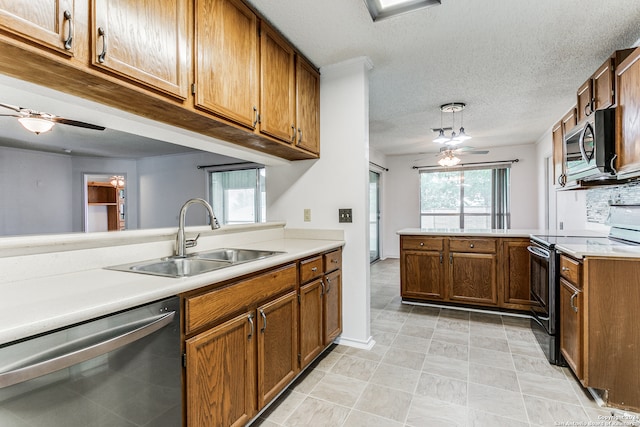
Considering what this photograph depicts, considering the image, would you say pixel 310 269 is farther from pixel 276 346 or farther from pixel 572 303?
Result: pixel 572 303

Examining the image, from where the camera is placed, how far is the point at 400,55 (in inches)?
94.3

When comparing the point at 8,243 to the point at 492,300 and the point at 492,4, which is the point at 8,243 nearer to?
the point at 492,4

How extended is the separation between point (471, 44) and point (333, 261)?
188cm

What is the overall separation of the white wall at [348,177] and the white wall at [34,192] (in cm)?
443

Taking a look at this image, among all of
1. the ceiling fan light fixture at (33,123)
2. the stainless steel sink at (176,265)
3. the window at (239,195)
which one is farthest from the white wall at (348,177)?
the window at (239,195)

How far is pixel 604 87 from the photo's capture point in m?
2.14

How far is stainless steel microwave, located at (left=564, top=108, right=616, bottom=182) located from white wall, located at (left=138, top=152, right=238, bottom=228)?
16.2ft

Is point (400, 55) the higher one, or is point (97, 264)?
point (400, 55)

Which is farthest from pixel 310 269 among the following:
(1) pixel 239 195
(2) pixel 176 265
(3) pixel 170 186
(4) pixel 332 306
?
(3) pixel 170 186

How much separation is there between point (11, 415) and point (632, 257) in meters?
2.60

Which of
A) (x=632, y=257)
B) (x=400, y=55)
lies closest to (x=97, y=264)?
(x=400, y=55)

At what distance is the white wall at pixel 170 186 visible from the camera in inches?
219

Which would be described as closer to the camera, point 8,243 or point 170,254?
point 8,243

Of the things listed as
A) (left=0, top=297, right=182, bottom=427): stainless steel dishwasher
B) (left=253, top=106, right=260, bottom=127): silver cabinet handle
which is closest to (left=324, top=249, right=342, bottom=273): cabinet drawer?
(left=253, top=106, right=260, bottom=127): silver cabinet handle
